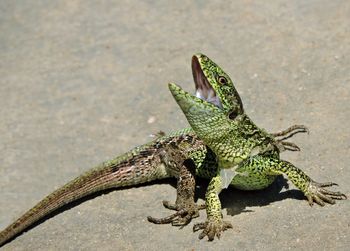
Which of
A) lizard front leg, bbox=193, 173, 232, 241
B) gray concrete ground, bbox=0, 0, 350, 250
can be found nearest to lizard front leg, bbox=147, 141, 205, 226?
gray concrete ground, bbox=0, 0, 350, 250

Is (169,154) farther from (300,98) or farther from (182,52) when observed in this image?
(182,52)

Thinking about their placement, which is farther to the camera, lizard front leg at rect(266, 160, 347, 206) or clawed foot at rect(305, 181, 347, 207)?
clawed foot at rect(305, 181, 347, 207)

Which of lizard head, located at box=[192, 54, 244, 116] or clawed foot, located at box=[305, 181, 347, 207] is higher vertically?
lizard head, located at box=[192, 54, 244, 116]

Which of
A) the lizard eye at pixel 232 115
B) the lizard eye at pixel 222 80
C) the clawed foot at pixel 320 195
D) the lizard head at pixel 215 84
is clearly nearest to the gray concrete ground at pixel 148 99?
the clawed foot at pixel 320 195

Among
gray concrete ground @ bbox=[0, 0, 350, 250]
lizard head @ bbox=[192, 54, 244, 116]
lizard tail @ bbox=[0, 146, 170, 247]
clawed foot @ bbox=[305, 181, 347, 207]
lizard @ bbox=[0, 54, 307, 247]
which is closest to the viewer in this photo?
lizard head @ bbox=[192, 54, 244, 116]

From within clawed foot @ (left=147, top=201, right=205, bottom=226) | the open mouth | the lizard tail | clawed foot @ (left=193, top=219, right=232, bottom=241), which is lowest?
clawed foot @ (left=193, top=219, right=232, bottom=241)

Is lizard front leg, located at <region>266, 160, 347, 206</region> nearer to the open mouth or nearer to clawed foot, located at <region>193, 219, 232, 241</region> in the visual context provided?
clawed foot, located at <region>193, 219, 232, 241</region>

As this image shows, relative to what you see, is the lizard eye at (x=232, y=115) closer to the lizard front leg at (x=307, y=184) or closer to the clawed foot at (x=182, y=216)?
the lizard front leg at (x=307, y=184)
